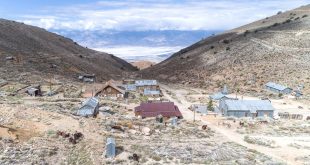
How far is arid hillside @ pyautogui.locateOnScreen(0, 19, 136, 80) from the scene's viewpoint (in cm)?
10177

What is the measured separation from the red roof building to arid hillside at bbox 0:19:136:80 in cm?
3654

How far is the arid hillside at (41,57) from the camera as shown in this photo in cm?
10177

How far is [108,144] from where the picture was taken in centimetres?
4409

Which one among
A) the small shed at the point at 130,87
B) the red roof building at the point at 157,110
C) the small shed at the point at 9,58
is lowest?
the red roof building at the point at 157,110

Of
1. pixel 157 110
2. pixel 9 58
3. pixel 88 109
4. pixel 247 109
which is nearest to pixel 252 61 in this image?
pixel 247 109

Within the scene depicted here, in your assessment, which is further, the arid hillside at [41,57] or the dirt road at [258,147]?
the arid hillside at [41,57]

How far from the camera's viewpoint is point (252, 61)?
114 m

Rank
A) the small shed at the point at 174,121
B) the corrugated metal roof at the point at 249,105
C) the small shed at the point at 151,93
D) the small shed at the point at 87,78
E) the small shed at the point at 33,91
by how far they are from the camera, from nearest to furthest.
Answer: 1. the small shed at the point at 174,121
2. the corrugated metal roof at the point at 249,105
3. the small shed at the point at 33,91
4. the small shed at the point at 151,93
5. the small shed at the point at 87,78

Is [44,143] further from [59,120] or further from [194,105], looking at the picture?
[194,105]

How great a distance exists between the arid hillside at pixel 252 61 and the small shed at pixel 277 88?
6.89ft

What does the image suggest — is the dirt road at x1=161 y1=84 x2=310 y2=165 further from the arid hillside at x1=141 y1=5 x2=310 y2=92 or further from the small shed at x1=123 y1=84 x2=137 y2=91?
the arid hillside at x1=141 y1=5 x2=310 y2=92

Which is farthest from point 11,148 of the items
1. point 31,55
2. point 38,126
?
point 31,55

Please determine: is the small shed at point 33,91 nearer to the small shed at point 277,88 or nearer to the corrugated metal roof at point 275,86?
the small shed at point 277,88

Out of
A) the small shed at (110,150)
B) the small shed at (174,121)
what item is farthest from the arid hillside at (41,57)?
the small shed at (110,150)
